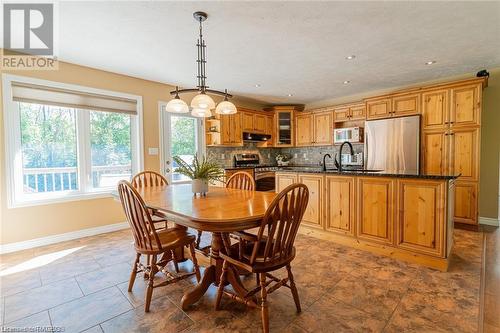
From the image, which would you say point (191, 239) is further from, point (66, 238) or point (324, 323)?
point (66, 238)

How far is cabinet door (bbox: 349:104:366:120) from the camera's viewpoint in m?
4.81

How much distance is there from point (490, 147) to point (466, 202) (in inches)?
39.6

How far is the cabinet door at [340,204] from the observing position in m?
2.96

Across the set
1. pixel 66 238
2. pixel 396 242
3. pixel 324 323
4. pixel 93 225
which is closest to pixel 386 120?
pixel 396 242

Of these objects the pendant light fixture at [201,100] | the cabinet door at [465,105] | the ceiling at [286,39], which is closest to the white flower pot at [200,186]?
the pendant light fixture at [201,100]

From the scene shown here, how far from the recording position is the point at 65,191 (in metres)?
3.39

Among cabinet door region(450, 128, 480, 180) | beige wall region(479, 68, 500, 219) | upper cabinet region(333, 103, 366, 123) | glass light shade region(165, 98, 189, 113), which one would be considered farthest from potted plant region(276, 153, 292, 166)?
glass light shade region(165, 98, 189, 113)

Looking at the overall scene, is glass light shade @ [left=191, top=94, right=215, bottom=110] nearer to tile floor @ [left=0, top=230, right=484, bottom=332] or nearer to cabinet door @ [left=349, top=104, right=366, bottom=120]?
tile floor @ [left=0, top=230, right=484, bottom=332]

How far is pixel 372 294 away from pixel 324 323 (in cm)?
59

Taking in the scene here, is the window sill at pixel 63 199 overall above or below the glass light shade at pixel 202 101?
below

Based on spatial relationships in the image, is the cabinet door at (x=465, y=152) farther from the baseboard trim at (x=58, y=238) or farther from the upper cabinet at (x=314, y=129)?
the baseboard trim at (x=58, y=238)

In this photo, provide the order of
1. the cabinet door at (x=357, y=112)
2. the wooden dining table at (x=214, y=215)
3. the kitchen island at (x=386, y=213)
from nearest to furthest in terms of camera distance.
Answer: the wooden dining table at (x=214, y=215)
the kitchen island at (x=386, y=213)
the cabinet door at (x=357, y=112)

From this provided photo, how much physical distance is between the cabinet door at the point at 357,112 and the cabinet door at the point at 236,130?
7.67 ft

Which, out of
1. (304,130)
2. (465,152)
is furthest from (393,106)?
(304,130)
